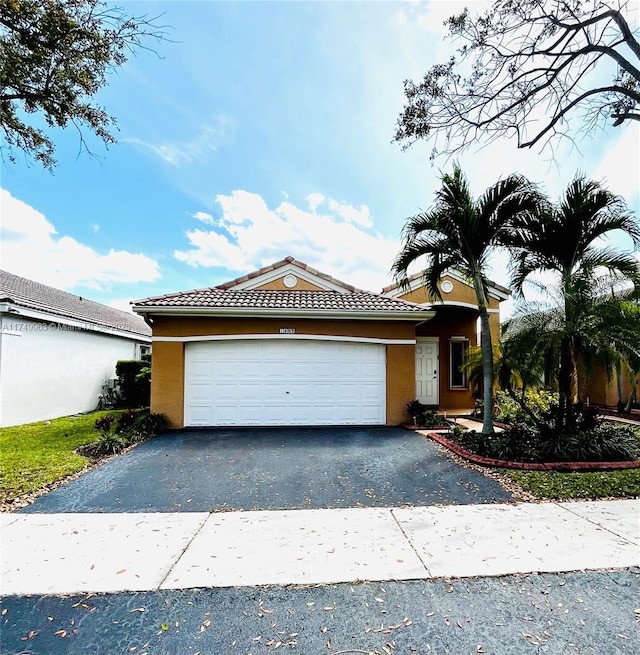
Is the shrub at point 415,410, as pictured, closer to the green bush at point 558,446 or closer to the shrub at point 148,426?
the green bush at point 558,446

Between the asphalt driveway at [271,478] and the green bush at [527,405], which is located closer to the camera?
the asphalt driveway at [271,478]

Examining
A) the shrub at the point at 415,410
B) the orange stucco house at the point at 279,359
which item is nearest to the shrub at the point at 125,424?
the orange stucco house at the point at 279,359

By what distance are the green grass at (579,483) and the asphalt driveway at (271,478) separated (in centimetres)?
57

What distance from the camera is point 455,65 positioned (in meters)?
6.81

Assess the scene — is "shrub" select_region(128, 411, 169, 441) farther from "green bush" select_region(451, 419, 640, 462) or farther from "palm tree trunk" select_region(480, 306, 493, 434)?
"palm tree trunk" select_region(480, 306, 493, 434)

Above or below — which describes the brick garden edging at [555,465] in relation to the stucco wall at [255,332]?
below

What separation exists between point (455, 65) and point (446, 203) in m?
2.51

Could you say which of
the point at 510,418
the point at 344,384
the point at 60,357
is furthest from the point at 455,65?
the point at 60,357

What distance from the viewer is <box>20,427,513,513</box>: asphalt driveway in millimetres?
4891

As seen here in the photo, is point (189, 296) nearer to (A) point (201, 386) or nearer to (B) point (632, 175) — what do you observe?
(A) point (201, 386)

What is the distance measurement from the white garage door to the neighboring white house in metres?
4.83

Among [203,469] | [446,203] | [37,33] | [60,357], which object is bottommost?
[203,469]

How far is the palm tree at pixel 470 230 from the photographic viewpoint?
7.66 meters

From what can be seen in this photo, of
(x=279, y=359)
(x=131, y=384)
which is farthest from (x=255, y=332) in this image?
(x=131, y=384)
